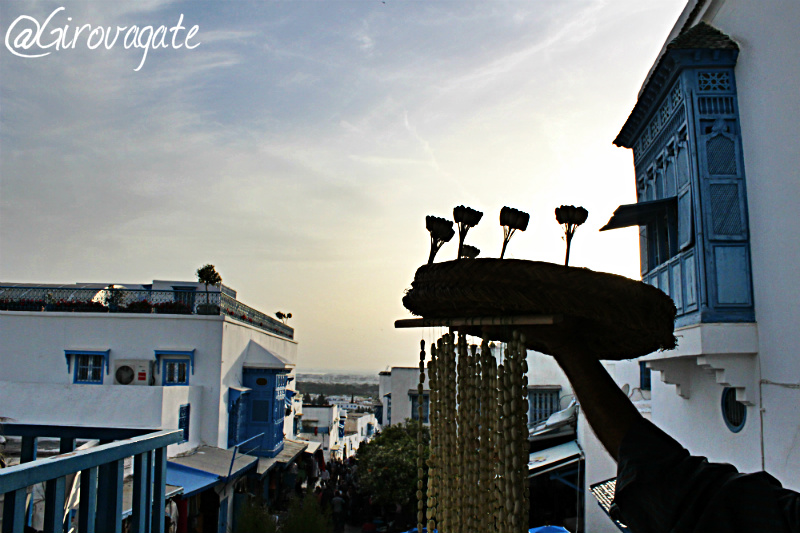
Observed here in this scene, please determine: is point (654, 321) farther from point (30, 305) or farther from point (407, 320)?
point (30, 305)

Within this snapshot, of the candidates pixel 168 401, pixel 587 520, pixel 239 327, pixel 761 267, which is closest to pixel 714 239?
pixel 761 267

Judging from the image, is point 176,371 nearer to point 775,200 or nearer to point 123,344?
point 123,344

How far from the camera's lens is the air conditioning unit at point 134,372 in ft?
52.4

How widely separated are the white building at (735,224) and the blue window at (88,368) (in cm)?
1459

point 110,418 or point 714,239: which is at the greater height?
point 714,239

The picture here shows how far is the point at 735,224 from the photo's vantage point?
6199mm

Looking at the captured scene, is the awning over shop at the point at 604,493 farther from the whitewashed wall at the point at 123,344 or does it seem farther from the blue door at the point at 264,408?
the blue door at the point at 264,408

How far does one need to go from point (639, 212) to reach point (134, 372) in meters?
13.8

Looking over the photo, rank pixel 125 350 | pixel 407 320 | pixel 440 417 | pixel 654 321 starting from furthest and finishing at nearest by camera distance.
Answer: pixel 125 350 < pixel 440 417 < pixel 407 320 < pixel 654 321

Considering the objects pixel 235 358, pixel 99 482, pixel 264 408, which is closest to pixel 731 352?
pixel 99 482

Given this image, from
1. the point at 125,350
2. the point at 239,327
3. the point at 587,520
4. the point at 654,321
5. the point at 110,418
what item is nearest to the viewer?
the point at 654,321

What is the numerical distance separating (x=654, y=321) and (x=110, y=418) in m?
14.7

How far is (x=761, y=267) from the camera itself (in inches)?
231

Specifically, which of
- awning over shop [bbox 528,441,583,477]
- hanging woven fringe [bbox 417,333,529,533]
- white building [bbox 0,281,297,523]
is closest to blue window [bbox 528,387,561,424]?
awning over shop [bbox 528,441,583,477]
